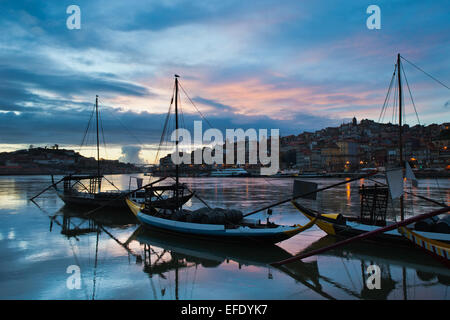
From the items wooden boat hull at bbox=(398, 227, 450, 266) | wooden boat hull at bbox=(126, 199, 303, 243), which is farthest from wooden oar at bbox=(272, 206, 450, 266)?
wooden boat hull at bbox=(126, 199, 303, 243)

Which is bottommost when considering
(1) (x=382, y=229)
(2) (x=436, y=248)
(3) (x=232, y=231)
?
(3) (x=232, y=231)

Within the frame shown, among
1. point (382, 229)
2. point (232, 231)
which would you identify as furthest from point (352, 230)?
point (232, 231)

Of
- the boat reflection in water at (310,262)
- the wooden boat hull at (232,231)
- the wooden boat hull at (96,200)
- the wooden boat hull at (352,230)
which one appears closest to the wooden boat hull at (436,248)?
the boat reflection in water at (310,262)

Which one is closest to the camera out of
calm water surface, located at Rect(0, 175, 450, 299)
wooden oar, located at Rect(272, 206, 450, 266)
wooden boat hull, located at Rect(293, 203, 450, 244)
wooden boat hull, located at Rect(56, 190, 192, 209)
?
wooden oar, located at Rect(272, 206, 450, 266)

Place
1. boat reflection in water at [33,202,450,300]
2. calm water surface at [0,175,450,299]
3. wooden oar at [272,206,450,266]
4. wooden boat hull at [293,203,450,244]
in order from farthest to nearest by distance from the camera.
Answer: wooden boat hull at [293,203,450,244] < boat reflection in water at [33,202,450,300] < calm water surface at [0,175,450,299] < wooden oar at [272,206,450,266]

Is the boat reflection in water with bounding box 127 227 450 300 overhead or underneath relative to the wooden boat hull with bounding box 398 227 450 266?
underneath

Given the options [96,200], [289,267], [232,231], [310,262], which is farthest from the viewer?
[96,200]

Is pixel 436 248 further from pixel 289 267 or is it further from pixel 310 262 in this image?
pixel 289 267

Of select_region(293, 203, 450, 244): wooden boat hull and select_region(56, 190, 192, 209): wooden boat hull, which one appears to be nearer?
select_region(293, 203, 450, 244): wooden boat hull

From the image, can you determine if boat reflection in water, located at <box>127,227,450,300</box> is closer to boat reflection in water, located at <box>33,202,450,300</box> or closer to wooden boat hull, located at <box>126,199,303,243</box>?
boat reflection in water, located at <box>33,202,450,300</box>

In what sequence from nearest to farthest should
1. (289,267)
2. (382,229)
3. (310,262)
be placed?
(382,229)
(289,267)
(310,262)

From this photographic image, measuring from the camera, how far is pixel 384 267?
29.6 feet

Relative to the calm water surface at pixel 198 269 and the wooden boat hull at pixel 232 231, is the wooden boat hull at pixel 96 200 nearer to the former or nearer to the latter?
the calm water surface at pixel 198 269
